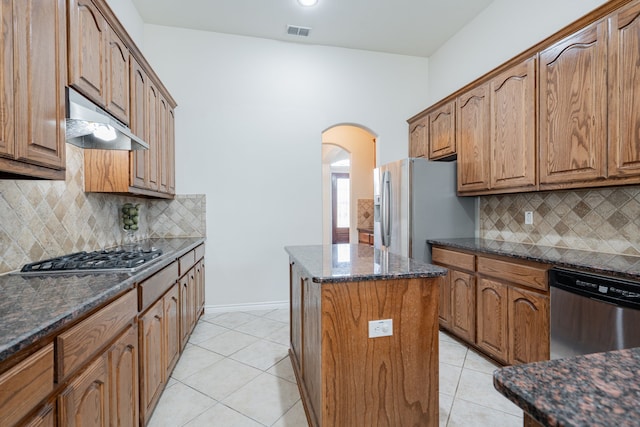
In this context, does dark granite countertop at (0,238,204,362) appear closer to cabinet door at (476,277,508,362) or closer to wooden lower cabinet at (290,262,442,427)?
wooden lower cabinet at (290,262,442,427)

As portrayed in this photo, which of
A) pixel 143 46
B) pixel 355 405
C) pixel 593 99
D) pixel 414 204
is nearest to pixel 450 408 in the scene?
pixel 355 405

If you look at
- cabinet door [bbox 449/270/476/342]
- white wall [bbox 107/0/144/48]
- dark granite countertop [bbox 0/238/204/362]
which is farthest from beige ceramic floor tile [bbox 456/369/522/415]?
white wall [bbox 107/0/144/48]

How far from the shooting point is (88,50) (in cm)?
171

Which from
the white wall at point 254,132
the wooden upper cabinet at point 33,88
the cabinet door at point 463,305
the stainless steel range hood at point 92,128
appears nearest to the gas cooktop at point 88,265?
the wooden upper cabinet at point 33,88

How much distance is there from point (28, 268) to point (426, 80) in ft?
15.0

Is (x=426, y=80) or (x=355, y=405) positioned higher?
(x=426, y=80)

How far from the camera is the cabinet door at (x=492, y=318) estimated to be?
2.31m

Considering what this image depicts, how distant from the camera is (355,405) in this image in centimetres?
143

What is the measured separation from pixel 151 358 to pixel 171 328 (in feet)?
1.36

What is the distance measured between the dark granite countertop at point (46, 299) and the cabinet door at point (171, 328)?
1.65ft

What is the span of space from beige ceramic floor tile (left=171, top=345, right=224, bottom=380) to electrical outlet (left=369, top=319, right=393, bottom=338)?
1.61 meters

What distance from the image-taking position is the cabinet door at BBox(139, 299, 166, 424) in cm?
163

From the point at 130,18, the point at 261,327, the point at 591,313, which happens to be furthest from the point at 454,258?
the point at 130,18

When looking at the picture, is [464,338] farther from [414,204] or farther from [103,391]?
[103,391]
